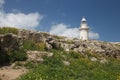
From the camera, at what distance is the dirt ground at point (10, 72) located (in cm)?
1852

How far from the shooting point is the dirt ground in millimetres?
18517

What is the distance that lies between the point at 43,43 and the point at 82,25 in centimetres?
5146

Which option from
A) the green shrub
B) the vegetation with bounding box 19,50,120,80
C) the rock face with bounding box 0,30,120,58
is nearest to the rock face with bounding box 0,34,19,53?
the rock face with bounding box 0,30,120,58

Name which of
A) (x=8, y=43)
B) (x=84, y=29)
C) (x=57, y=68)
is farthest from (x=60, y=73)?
(x=84, y=29)

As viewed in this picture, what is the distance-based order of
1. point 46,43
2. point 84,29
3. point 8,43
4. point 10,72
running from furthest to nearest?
1. point 84,29
2. point 46,43
3. point 8,43
4. point 10,72

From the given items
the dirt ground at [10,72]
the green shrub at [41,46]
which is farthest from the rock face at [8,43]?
the green shrub at [41,46]

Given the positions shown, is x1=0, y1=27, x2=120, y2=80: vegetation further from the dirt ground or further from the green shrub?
the dirt ground

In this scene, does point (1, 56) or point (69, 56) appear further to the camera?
point (69, 56)

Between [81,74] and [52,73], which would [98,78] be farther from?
[52,73]

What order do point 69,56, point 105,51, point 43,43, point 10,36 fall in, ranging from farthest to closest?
point 105,51 → point 43,43 → point 69,56 → point 10,36

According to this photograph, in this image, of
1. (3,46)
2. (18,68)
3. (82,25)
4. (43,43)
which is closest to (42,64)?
(18,68)

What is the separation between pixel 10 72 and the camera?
20.1m

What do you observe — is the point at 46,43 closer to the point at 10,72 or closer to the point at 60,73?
the point at 10,72

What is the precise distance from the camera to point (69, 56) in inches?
1136
